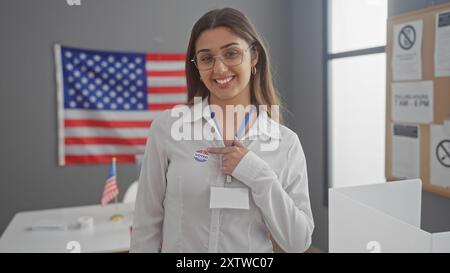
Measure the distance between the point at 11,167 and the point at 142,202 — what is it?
282 mm

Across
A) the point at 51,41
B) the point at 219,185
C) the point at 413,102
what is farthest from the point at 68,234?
the point at 413,102

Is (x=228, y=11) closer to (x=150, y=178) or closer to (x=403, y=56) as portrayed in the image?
(x=150, y=178)

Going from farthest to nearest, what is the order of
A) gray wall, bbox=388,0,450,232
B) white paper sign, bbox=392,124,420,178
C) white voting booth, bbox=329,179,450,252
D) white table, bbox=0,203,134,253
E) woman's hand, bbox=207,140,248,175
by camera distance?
white table, bbox=0,203,134,253, white paper sign, bbox=392,124,420,178, gray wall, bbox=388,0,450,232, woman's hand, bbox=207,140,248,175, white voting booth, bbox=329,179,450,252

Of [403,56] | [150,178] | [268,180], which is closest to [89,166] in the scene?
[150,178]

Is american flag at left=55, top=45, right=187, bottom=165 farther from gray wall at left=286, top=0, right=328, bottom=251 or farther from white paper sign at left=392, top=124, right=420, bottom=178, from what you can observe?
white paper sign at left=392, top=124, right=420, bottom=178

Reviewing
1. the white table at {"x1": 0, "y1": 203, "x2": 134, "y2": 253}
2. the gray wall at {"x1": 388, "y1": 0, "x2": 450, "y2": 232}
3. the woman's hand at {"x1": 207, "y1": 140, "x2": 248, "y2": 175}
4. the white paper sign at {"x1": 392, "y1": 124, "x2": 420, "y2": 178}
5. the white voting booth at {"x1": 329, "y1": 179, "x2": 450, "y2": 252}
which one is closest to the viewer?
the white voting booth at {"x1": 329, "y1": 179, "x2": 450, "y2": 252}

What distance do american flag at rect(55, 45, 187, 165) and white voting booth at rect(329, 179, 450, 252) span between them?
0.38 meters

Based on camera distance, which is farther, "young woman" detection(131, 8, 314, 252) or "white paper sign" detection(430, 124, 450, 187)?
"white paper sign" detection(430, 124, 450, 187)

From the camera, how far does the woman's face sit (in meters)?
0.59

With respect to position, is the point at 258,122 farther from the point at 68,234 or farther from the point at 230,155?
the point at 68,234

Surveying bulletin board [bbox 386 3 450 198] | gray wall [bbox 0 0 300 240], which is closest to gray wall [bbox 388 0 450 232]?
bulletin board [bbox 386 3 450 198]

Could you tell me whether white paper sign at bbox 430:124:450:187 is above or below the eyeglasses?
below

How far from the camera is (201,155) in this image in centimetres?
69
